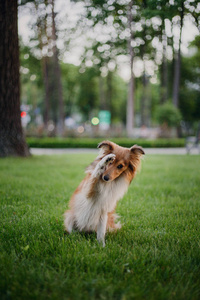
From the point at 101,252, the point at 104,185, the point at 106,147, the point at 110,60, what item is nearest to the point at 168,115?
the point at 110,60

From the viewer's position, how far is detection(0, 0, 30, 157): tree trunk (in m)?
9.30

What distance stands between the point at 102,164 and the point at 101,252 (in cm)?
101

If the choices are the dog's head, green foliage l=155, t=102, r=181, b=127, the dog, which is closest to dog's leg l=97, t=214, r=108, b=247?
the dog

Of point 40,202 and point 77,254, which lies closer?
point 77,254

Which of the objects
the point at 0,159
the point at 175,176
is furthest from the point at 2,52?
the point at 175,176

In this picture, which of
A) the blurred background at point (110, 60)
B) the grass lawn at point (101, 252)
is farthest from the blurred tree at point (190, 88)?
the grass lawn at point (101, 252)

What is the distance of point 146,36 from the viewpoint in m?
29.1

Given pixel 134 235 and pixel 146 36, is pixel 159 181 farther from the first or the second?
pixel 146 36

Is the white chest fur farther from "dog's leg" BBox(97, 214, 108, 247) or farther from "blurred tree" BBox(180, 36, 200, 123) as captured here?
"blurred tree" BBox(180, 36, 200, 123)

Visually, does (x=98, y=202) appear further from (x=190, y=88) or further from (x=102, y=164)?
(x=190, y=88)

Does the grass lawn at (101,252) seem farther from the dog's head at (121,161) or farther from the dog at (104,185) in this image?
the dog's head at (121,161)

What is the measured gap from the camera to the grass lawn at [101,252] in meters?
2.11

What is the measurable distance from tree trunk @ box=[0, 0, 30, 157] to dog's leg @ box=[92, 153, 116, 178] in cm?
771

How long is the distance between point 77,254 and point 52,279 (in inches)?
19.4
